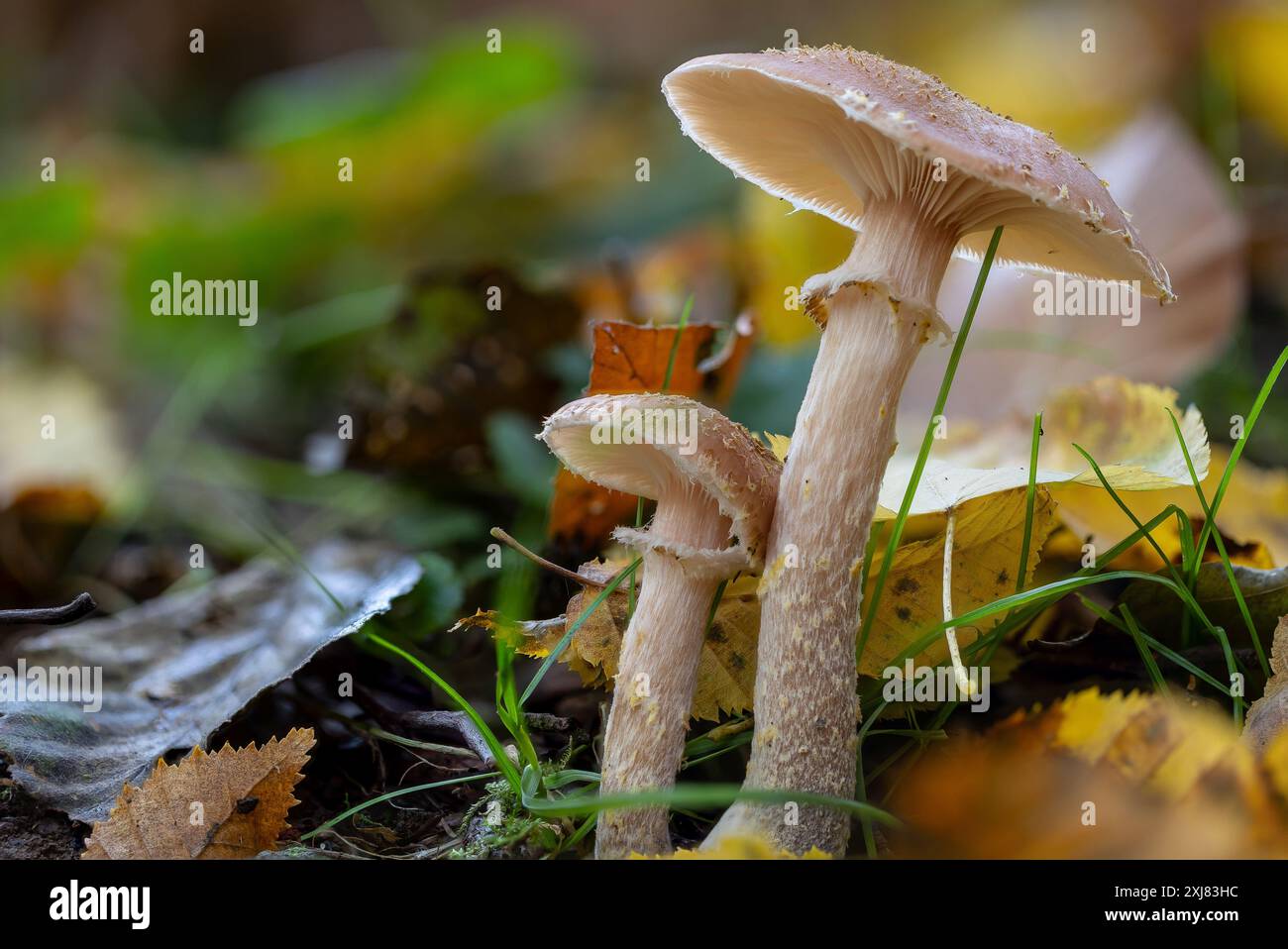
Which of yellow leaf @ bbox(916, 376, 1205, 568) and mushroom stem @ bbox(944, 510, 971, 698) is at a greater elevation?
yellow leaf @ bbox(916, 376, 1205, 568)

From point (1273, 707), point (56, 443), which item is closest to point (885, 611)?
point (1273, 707)

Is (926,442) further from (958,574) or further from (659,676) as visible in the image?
(659,676)

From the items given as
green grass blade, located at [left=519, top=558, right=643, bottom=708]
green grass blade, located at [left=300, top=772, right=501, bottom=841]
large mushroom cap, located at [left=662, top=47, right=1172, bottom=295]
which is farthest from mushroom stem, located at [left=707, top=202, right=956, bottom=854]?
green grass blade, located at [left=300, top=772, right=501, bottom=841]

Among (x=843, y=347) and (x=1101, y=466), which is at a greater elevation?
Answer: (x=843, y=347)

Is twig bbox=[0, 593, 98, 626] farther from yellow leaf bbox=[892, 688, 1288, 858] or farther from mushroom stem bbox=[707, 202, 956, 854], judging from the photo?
yellow leaf bbox=[892, 688, 1288, 858]
